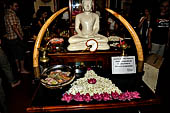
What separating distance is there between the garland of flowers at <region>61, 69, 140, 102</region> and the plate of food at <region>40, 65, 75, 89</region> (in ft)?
0.32

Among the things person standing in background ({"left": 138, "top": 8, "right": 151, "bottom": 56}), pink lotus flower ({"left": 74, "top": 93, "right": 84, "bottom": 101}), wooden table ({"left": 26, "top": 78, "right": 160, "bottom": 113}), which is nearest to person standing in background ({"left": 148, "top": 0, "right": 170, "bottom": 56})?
person standing in background ({"left": 138, "top": 8, "right": 151, "bottom": 56})

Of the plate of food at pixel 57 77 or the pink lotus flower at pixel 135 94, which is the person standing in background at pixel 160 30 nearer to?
the pink lotus flower at pixel 135 94

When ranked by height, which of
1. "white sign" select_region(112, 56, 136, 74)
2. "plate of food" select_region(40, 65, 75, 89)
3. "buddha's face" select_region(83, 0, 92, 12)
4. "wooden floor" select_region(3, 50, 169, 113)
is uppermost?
"buddha's face" select_region(83, 0, 92, 12)

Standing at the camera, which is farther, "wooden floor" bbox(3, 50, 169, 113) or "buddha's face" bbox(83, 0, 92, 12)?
"wooden floor" bbox(3, 50, 169, 113)

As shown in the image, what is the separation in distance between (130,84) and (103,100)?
43 centimetres

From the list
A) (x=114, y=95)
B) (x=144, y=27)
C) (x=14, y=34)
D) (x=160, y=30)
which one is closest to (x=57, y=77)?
(x=114, y=95)

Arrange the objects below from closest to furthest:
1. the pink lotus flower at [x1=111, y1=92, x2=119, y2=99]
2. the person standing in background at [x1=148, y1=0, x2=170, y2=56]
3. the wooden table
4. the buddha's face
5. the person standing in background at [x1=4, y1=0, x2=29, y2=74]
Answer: the wooden table → the pink lotus flower at [x1=111, y1=92, x2=119, y2=99] → the buddha's face → the person standing in background at [x1=4, y1=0, x2=29, y2=74] → the person standing in background at [x1=148, y1=0, x2=170, y2=56]

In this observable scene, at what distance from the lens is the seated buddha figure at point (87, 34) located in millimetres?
1969

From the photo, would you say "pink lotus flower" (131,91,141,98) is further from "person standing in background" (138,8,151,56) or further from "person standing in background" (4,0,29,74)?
"person standing in background" (4,0,29,74)

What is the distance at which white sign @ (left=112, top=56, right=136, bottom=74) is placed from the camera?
5.24 ft

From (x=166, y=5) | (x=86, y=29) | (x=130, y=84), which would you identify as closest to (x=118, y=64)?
(x=130, y=84)

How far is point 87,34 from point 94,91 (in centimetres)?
99

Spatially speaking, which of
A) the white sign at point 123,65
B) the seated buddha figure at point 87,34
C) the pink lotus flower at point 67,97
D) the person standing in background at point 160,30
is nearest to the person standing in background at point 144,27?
the person standing in background at point 160,30

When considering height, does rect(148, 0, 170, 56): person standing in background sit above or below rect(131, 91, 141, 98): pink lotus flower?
above
